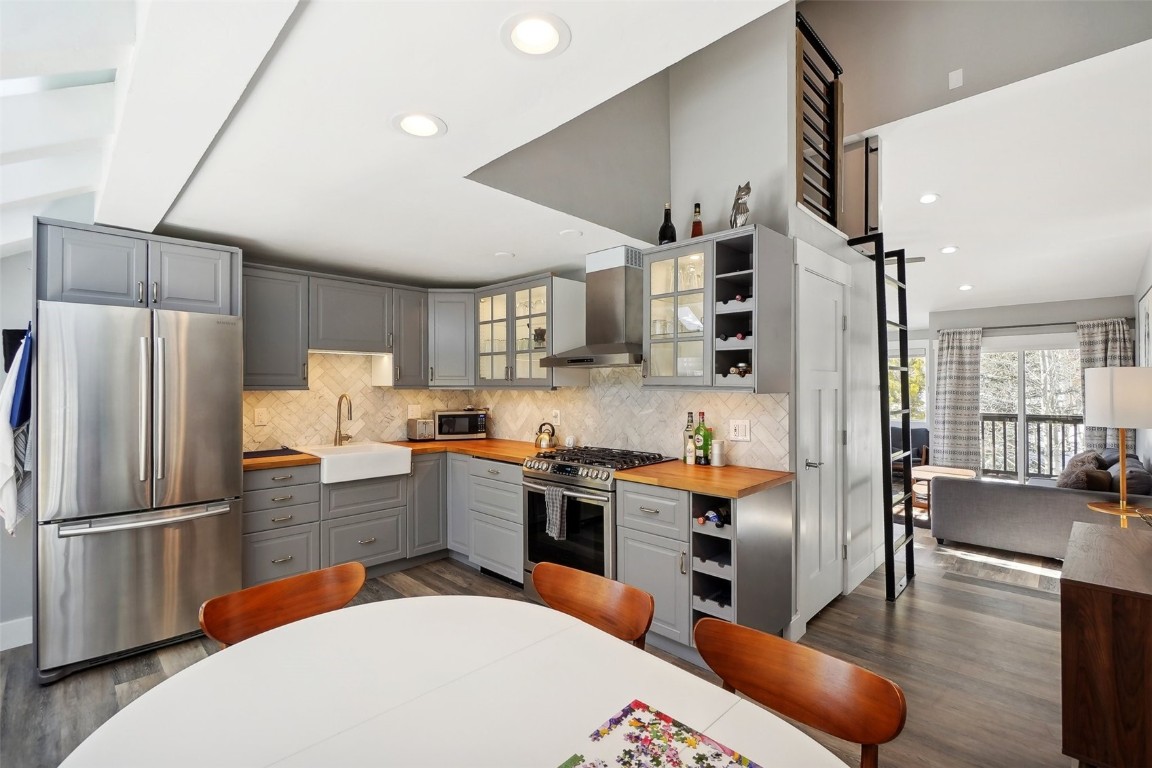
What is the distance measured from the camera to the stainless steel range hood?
342 cm

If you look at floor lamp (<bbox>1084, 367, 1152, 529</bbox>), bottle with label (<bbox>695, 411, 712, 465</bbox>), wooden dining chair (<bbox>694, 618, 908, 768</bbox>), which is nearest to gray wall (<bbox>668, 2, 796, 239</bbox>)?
bottle with label (<bbox>695, 411, 712, 465</bbox>)

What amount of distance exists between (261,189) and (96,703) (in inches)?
96.2

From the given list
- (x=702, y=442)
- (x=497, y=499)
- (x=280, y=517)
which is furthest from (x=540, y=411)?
(x=280, y=517)

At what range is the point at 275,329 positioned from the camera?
3.65 m

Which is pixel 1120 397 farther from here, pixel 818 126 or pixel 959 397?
pixel 959 397

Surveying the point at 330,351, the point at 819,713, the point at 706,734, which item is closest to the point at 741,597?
the point at 819,713

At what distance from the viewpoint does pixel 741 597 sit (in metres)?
2.55

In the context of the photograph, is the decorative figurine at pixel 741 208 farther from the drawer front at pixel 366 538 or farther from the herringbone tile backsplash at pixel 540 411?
the drawer front at pixel 366 538

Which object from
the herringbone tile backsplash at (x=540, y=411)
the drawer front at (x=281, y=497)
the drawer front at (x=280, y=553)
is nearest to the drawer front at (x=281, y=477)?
the drawer front at (x=281, y=497)

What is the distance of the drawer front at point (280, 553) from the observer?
3297 mm

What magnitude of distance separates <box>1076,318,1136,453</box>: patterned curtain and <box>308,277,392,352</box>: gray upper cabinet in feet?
26.8

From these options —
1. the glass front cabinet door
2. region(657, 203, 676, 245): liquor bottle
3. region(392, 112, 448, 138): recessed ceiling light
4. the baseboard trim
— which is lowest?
the baseboard trim

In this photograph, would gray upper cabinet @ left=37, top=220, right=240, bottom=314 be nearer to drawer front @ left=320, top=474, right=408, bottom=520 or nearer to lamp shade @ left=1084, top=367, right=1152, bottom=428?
drawer front @ left=320, top=474, right=408, bottom=520

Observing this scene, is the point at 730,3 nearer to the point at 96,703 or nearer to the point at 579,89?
the point at 579,89
